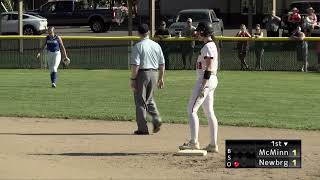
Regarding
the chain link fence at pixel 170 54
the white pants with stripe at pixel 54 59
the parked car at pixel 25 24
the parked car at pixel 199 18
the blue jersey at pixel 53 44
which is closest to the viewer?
the white pants with stripe at pixel 54 59

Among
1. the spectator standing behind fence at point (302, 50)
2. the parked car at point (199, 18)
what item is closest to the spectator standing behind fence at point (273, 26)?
the parked car at point (199, 18)

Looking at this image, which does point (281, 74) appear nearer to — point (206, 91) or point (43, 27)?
point (206, 91)

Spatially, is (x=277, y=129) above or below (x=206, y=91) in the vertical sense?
below

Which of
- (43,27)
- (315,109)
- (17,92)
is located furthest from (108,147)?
(43,27)

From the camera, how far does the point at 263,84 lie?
68.0 ft

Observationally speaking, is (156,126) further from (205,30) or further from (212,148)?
(205,30)

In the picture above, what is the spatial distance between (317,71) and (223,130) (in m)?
13.3

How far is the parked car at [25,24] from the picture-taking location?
42.7 m

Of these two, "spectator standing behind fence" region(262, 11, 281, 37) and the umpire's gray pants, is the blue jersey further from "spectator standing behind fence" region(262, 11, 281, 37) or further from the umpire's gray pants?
"spectator standing behind fence" region(262, 11, 281, 37)

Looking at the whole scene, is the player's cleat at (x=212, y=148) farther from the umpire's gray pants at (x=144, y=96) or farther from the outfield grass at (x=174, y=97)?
the outfield grass at (x=174, y=97)
